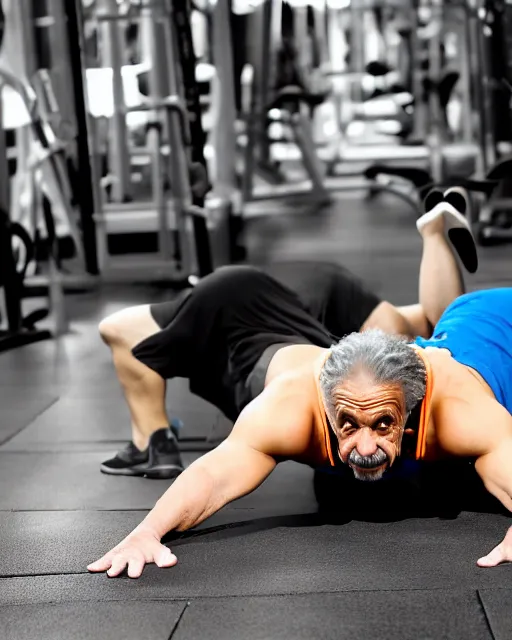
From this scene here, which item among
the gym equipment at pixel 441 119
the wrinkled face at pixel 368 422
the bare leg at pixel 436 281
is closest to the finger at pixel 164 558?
the wrinkled face at pixel 368 422

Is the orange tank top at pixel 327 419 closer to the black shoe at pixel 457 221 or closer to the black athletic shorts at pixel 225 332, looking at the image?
the black athletic shorts at pixel 225 332

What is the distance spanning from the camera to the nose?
2.18 metres

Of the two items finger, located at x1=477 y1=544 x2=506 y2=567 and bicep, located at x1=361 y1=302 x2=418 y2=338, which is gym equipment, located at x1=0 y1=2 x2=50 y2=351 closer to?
bicep, located at x1=361 y1=302 x2=418 y2=338

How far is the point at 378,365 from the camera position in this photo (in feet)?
7.25

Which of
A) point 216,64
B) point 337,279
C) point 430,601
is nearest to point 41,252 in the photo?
point 216,64

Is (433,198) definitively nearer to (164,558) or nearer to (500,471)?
(500,471)

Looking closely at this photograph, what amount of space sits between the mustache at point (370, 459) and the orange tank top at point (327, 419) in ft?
0.47

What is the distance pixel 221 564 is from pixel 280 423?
0.32 meters

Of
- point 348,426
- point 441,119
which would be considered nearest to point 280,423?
point 348,426

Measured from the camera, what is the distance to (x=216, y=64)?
6.04 m

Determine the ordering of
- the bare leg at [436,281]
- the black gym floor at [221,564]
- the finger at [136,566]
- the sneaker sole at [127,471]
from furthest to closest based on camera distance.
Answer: the bare leg at [436,281]
the sneaker sole at [127,471]
the finger at [136,566]
the black gym floor at [221,564]

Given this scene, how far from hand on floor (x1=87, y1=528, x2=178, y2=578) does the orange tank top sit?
42 cm

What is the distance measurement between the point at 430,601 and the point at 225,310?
3.68 feet

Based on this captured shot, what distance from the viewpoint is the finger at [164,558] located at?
85.7 inches
